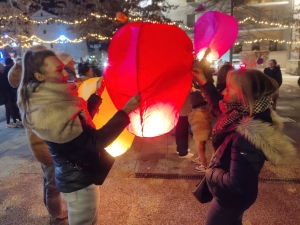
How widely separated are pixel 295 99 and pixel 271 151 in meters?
10.8

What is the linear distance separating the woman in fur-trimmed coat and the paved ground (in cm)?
138

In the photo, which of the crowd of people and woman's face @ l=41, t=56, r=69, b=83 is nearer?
the crowd of people

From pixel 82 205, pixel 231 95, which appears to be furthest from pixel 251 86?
pixel 82 205

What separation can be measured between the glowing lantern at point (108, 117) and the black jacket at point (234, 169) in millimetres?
723

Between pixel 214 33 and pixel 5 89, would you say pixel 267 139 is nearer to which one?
pixel 214 33

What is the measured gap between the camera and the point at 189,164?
4.69m

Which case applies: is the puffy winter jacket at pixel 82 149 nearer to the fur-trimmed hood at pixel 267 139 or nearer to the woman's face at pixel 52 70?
the woman's face at pixel 52 70

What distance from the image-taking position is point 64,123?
5.30 feet

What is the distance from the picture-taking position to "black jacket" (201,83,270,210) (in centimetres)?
173

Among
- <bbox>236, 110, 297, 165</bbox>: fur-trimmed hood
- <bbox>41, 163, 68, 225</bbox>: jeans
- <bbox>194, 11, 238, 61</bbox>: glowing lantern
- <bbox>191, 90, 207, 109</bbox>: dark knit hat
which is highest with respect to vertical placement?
<bbox>194, 11, 238, 61</bbox>: glowing lantern

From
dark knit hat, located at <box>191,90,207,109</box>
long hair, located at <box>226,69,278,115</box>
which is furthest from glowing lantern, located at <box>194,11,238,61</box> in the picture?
dark knit hat, located at <box>191,90,207,109</box>

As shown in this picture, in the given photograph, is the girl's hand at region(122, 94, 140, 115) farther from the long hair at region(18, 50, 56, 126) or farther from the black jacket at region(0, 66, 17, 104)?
the black jacket at region(0, 66, 17, 104)

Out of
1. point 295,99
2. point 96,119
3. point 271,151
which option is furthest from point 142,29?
point 295,99

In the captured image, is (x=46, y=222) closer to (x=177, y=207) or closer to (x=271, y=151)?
(x=177, y=207)
